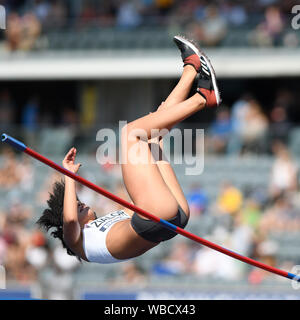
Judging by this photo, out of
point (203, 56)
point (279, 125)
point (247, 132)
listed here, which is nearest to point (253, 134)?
point (247, 132)

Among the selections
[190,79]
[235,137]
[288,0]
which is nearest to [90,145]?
[235,137]

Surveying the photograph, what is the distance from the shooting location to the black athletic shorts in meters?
6.22

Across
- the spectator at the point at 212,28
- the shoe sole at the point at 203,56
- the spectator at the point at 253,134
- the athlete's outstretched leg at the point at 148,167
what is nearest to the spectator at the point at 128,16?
the spectator at the point at 212,28

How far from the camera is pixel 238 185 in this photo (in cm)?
1305

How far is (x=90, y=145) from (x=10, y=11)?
392 centimetres

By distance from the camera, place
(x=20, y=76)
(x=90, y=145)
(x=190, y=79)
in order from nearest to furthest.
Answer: (x=190, y=79), (x=90, y=145), (x=20, y=76)

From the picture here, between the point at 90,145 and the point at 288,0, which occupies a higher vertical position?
the point at 288,0

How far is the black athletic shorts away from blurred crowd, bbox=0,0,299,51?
29.3ft

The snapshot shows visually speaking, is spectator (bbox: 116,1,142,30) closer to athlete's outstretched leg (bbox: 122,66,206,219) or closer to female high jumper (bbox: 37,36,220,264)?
female high jumper (bbox: 37,36,220,264)

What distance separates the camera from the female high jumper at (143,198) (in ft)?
20.4

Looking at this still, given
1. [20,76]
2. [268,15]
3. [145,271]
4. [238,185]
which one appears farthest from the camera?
[20,76]

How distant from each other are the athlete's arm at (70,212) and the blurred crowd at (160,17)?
8.80m

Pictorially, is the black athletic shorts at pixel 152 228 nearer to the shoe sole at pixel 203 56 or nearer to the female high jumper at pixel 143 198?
the female high jumper at pixel 143 198
